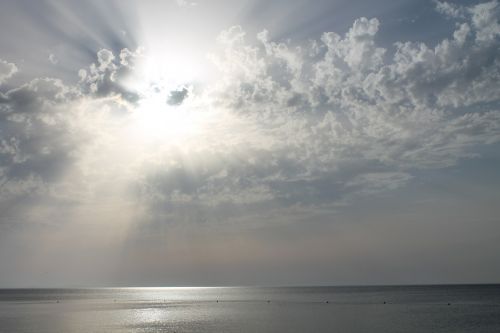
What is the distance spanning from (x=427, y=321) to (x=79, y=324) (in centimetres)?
7753

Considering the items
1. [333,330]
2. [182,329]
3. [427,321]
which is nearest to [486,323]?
[427,321]

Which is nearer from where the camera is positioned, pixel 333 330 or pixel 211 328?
pixel 333 330

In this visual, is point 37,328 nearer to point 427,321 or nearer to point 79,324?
point 79,324

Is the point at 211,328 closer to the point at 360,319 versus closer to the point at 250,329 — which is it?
the point at 250,329

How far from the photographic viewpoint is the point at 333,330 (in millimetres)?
83562

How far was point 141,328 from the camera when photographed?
317 ft

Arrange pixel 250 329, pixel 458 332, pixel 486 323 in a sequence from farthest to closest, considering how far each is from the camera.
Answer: pixel 486 323 < pixel 250 329 < pixel 458 332

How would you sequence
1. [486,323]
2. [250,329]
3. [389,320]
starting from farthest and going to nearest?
[389,320], [486,323], [250,329]

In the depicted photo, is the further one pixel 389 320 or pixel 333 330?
pixel 389 320

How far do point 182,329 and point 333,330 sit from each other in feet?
100

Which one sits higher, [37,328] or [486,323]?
[37,328]

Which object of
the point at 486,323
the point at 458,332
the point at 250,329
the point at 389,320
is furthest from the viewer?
the point at 389,320

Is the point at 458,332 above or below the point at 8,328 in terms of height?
below

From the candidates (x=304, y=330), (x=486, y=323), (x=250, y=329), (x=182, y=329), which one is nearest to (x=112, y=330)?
(x=182, y=329)
